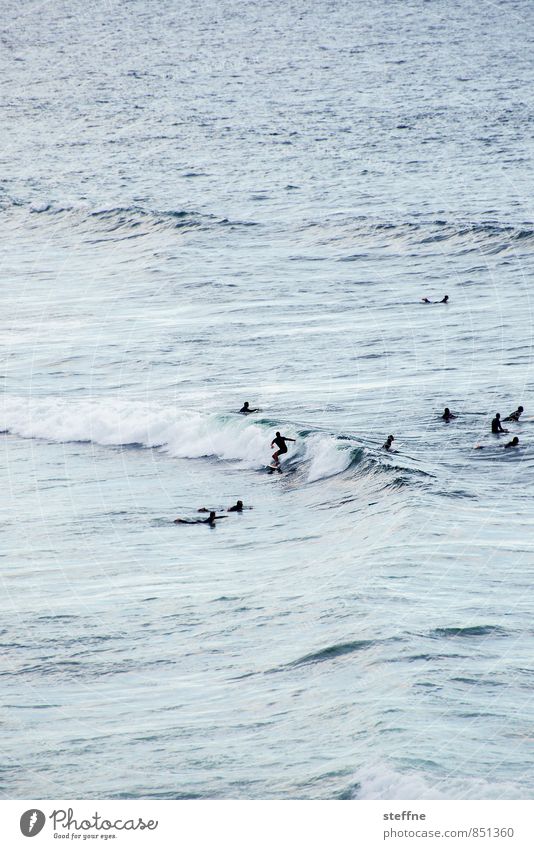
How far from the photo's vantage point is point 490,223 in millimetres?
70688

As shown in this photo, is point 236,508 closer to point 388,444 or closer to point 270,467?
point 270,467

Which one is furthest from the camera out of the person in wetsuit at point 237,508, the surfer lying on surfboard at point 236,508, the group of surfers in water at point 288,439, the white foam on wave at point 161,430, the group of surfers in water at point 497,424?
the white foam on wave at point 161,430

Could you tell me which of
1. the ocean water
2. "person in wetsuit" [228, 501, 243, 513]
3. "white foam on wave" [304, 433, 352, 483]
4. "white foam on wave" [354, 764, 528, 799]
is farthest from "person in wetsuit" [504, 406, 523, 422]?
"white foam on wave" [354, 764, 528, 799]

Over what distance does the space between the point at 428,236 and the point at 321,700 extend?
5120 cm

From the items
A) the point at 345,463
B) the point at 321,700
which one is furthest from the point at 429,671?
the point at 345,463

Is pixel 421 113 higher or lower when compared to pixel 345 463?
higher

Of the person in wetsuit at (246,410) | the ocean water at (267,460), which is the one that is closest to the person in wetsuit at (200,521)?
the ocean water at (267,460)

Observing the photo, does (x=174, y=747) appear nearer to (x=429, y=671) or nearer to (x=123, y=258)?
(x=429, y=671)

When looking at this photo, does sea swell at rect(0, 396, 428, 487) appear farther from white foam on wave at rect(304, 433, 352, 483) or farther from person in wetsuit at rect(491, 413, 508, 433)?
person in wetsuit at rect(491, 413, 508, 433)
